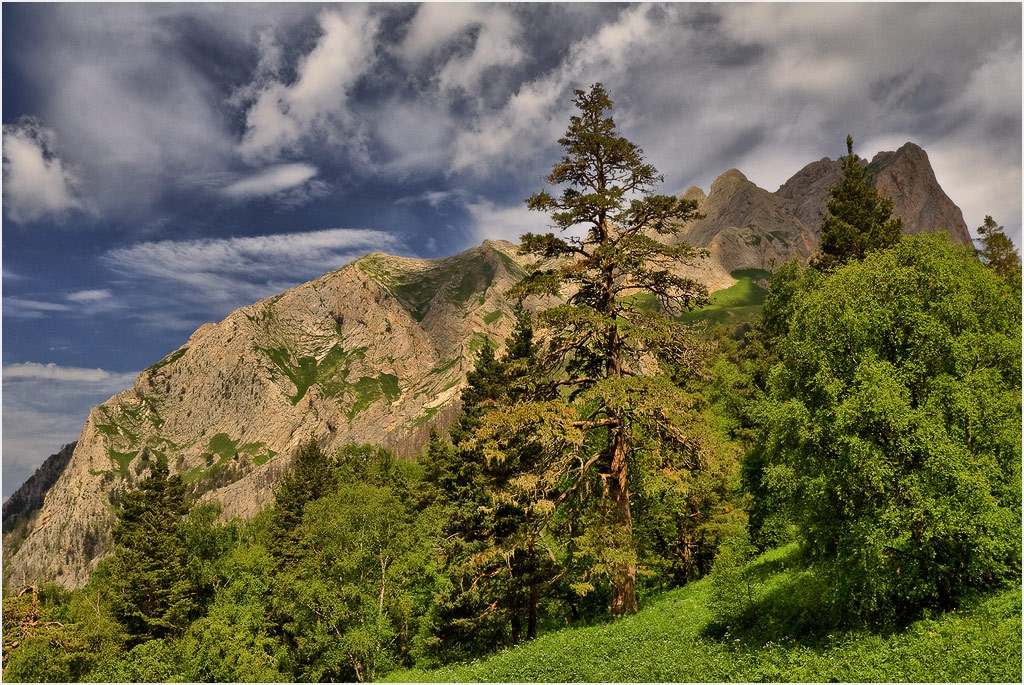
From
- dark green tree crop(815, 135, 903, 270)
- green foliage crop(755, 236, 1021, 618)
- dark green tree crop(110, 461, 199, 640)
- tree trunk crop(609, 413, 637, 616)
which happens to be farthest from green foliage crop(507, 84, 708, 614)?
dark green tree crop(110, 461, 199, 640)

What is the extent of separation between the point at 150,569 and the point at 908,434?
62054 mm

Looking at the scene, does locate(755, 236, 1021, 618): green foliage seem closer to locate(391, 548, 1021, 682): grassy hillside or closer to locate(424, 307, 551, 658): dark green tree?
locate(391, 548, 1021, 682): grassy hillside

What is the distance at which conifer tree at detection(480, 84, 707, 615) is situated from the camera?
1881 cm

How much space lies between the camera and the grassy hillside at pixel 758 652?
431 inches

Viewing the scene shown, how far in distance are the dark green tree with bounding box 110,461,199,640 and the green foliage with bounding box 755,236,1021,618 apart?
56.7 m

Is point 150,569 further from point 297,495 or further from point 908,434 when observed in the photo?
point 908,434

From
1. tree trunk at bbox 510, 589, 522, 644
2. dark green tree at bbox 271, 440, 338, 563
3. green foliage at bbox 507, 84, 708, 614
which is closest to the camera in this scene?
green foliage at bbox 507, 84, 708, 614

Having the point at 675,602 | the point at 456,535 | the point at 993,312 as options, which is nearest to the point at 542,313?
the point at 675,602

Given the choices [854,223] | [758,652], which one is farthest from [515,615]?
[854,223]

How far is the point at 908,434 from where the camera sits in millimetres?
13664

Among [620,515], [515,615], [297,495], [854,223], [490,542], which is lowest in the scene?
[515,615]

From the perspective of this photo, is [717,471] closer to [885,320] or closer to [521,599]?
[885,320]

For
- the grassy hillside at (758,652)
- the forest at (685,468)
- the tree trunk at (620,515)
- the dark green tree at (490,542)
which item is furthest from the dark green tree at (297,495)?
the grassy hillside at (758,652)

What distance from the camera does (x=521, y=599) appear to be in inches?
1021
